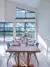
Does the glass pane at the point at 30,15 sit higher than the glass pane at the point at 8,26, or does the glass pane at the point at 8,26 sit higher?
the glass pane at the point at 30,15

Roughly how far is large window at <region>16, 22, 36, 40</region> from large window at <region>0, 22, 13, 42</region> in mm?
569

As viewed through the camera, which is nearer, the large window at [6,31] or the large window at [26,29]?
the large window at [26,29]

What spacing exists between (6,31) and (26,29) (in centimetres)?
164

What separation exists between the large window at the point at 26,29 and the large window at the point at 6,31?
1.87 ft

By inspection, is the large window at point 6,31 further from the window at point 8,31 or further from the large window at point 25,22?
the large window at point 25,22

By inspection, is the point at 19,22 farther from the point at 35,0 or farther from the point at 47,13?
the point at 47,13

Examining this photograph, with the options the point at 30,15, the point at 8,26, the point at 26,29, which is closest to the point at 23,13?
the point at 30,15

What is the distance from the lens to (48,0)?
743 cm

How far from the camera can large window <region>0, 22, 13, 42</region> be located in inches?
479

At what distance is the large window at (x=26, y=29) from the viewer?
12.0m

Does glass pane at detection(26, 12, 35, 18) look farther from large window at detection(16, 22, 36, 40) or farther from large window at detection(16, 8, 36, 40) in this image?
Answer: large window at detection(16, 22, 36, 40)

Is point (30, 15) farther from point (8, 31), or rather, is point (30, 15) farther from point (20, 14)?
point (8, 31)

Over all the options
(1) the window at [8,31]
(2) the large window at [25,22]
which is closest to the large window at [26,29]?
(2) the large window at [25,22]

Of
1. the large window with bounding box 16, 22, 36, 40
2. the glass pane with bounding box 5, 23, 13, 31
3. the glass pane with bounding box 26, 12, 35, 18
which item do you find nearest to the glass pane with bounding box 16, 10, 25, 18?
the glass pane with bounding box 26, 12, 35, 18
